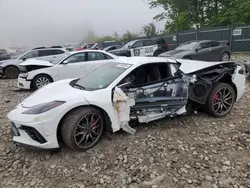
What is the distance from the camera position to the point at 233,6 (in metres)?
22.3

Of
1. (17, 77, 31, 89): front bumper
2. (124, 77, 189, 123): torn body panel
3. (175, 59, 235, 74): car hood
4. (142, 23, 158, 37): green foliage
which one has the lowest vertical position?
(17, 77, 31, 89): front bumper

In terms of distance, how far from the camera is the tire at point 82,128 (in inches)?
117

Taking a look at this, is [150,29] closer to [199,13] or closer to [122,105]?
[199,13]

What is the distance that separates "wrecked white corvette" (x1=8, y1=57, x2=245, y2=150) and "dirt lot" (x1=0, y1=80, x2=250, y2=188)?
0.26 meters

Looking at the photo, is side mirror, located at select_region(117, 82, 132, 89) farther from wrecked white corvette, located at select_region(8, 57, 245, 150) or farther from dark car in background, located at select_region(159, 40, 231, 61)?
dark car in background, located at select_region(159, 40, 231, 61)

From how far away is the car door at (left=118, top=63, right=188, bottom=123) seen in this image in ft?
11.5

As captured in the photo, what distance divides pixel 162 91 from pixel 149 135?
0.81 m

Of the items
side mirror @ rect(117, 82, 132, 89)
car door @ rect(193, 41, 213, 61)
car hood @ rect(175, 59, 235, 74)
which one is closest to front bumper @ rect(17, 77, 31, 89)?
side mirror @ rect(117, 82, 132, 89)

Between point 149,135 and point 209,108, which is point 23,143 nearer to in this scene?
point 149,135

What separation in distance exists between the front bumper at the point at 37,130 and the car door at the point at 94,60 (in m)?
4.54

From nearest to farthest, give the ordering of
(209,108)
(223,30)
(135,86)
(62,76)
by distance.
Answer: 1. (135,86)
2. (209,108)
3. (62,76)
4. (223,30)

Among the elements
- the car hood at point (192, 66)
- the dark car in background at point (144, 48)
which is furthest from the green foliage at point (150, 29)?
the car hood at point (192, 66)

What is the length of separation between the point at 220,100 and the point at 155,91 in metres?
1.50

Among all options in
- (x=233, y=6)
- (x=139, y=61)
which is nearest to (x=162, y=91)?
(x=139, y=61)
